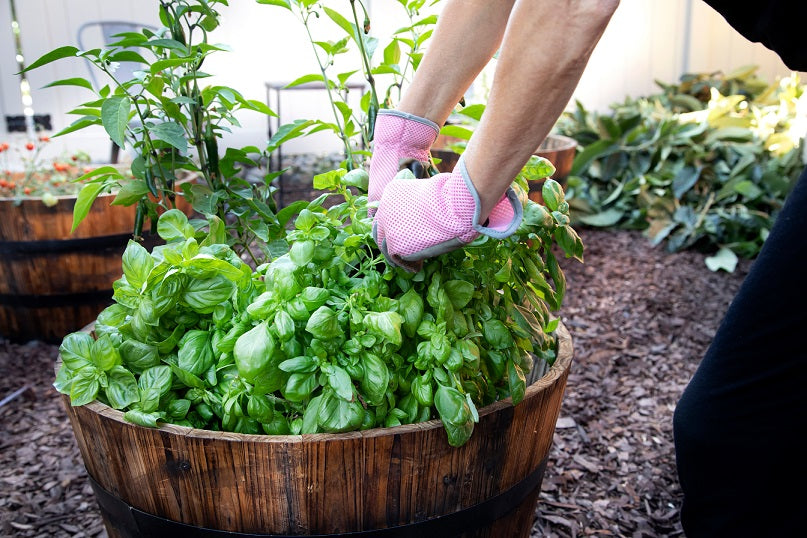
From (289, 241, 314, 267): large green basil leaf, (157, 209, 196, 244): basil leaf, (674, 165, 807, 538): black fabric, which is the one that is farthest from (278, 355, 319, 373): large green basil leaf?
(674, 165, 807, 538): black fabric

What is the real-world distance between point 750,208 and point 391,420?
3.62 m

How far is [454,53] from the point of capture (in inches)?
42.7

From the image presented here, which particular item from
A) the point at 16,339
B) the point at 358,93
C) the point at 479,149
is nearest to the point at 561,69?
the point at 479,149

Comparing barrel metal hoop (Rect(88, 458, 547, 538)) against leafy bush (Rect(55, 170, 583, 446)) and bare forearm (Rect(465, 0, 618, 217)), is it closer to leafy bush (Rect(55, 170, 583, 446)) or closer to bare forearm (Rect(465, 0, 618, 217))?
leafy bush (Rect(55, 170, 583, 446))

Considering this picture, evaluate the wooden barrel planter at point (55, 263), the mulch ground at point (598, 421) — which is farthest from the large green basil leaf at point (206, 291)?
the wooden barrel planter at point (55, 263)

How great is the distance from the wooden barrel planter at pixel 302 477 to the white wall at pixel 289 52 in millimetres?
3641

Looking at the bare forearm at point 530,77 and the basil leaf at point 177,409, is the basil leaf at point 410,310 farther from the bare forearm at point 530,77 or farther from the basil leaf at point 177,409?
the basil leaf at point 177,409

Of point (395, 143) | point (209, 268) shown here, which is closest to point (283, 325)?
point (209, 268)

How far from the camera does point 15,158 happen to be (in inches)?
198

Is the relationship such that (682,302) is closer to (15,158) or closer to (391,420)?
(391,420)

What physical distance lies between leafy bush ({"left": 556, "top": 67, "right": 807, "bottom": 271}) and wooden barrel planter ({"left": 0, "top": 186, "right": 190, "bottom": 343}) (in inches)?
106

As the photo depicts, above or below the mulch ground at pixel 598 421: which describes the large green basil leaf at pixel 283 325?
above

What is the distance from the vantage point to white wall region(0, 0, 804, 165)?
5098 millimetres

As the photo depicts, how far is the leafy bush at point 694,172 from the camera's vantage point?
12.6 feet
